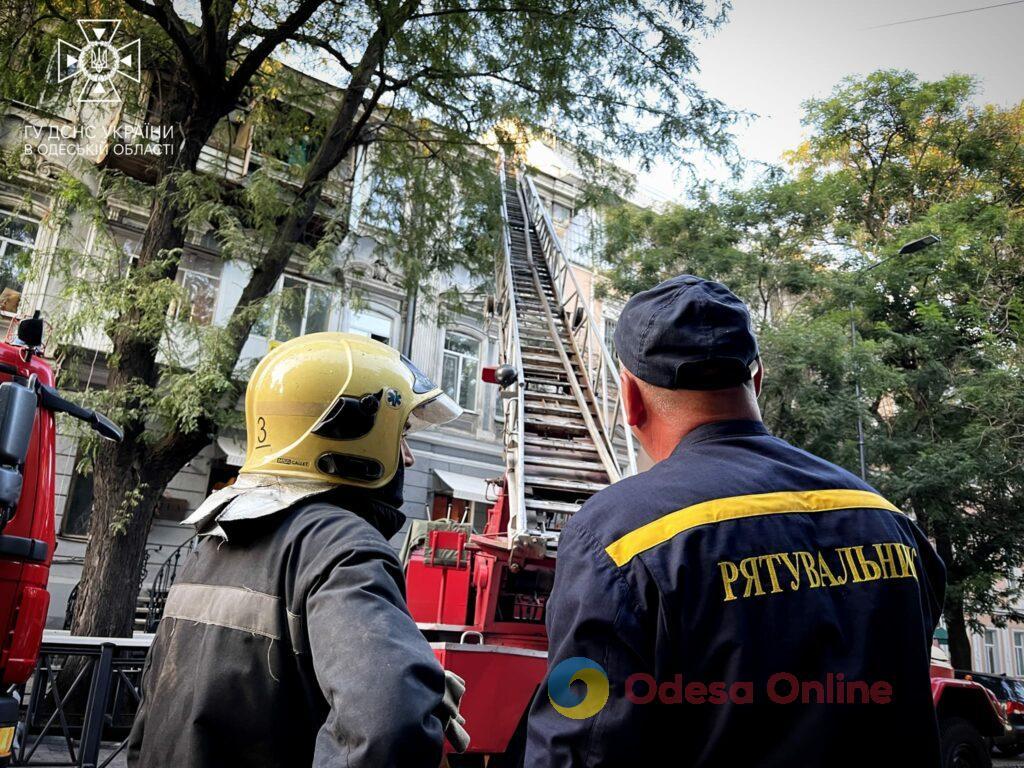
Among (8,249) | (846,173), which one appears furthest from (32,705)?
(846,173)

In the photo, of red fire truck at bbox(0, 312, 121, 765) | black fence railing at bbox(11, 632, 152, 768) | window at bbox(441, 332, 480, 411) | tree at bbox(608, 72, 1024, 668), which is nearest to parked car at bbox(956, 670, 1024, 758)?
tree at bbox(608, 72, 1024, 668)

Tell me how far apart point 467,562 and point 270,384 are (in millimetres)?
4764

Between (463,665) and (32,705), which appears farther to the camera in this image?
(32,705)

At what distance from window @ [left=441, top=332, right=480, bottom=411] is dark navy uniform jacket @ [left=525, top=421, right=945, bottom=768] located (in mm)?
16714

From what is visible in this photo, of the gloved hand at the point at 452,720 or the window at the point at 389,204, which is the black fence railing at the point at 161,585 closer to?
the window at the point at 389,204

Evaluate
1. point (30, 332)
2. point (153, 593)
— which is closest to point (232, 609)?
point (30, 332)

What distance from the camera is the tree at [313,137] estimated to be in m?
7.65

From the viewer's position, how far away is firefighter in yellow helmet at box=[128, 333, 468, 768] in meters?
1.25

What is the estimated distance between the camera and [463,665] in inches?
189

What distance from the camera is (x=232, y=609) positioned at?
1584 mm

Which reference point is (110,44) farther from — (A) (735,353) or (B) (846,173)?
(B) (846,173)

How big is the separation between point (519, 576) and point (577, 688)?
17.0 ft

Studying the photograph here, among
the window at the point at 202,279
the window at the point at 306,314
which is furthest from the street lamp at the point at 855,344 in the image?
the window at the point at 202,279

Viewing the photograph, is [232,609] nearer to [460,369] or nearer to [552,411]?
[552,411]
